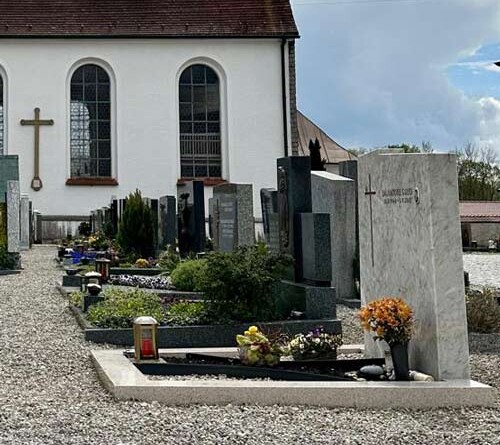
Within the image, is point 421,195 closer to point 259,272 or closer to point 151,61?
point 259,272

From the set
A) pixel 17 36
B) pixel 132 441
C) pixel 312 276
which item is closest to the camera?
pixel 132 441

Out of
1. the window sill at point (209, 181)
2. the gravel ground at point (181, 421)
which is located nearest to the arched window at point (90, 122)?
the window sill at point (209, 181)

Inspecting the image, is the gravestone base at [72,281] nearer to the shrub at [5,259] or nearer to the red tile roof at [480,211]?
the shrub at [5,259]

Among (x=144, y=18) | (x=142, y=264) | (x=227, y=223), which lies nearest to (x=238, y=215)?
(x=227, y=223)

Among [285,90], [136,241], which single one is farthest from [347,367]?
[285,90]

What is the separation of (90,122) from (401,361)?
3008 cm

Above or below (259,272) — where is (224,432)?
below

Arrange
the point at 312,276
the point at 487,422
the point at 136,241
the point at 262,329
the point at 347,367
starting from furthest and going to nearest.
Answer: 1. the point at 136,241
2. the point at 312,276
3. the point at 262,329
4. the point at 347,367
5. the point at 487,422

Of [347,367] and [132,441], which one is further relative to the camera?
[347,367]

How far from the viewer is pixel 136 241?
67.5ft

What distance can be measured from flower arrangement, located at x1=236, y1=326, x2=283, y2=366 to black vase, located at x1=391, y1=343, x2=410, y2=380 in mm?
1027

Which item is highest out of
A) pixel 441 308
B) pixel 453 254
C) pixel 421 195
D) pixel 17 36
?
pixel 17 36

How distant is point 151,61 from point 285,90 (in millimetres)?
5675

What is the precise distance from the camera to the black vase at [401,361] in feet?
21.4
